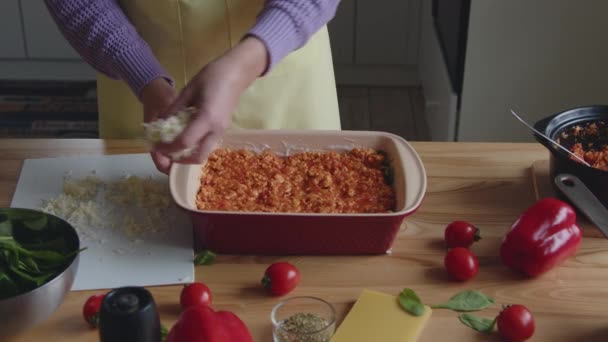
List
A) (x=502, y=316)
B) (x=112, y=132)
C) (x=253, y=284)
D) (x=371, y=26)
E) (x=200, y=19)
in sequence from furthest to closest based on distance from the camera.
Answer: (x=371, y=26) → (x=112, y=132) → (x=200, y=19) → (x=253, y=284) → (x=502, y=316)

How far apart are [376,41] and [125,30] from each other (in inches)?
86.9

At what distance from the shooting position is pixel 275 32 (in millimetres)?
1322

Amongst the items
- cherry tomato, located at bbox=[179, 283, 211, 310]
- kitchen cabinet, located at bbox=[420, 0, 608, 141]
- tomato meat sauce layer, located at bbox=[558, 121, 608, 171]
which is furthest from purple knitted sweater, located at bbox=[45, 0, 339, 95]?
kitchen cabinet, located at bbox=[420, 0, 608, 141]

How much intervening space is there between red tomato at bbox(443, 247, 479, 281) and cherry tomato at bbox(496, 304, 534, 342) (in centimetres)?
12

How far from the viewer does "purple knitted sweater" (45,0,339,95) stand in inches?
53.1

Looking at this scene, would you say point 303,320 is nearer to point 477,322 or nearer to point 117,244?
point 477,322

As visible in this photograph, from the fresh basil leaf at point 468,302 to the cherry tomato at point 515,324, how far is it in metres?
0.06

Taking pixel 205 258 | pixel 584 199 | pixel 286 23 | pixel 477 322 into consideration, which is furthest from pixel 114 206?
pixel 584 199

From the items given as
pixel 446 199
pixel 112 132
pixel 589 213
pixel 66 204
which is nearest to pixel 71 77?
pixel 112 132

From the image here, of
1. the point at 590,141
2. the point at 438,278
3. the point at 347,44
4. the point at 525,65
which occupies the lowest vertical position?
the point at 347,44

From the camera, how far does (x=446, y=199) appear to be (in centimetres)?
146

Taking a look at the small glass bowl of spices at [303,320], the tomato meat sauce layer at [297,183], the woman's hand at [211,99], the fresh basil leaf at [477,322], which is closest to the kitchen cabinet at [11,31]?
the tomato meat sauce layer at [297,183]

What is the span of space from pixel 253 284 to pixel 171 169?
248 millimetres

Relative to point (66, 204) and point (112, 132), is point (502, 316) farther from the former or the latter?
point (112, 132)
